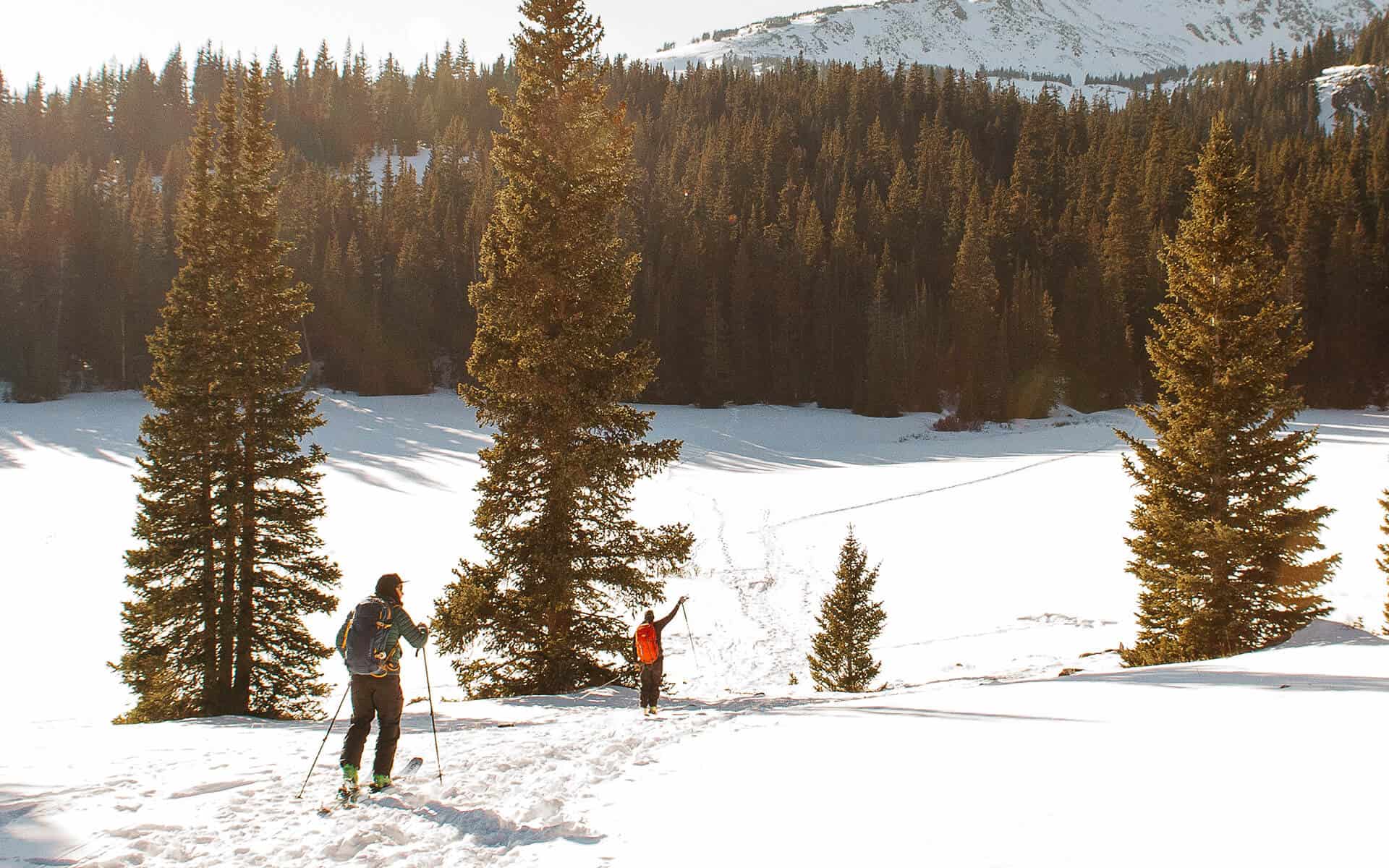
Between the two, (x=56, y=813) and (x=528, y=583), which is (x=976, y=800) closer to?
(x=56, y=813)

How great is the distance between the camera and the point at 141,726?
10.7 meters

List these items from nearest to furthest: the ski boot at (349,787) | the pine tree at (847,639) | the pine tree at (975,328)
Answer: the ski boot at (349,787) → the pine tree at (847,639) → the pine tree at (975,328)

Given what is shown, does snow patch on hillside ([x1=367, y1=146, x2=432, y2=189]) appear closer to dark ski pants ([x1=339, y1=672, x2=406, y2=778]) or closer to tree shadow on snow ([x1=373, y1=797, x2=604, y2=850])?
dark ski pants ([x1=339, y1=672, x2=406, y2=778])

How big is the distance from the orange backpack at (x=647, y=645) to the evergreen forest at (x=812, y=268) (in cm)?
4675

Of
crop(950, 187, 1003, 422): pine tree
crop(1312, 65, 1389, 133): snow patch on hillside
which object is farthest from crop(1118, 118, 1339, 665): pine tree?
crop(1312, 65, 1389, 133): snow patch on hillside

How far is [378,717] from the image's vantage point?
22.6ft

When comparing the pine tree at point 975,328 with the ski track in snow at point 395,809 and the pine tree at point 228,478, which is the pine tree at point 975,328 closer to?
the pine tree at point 228,478

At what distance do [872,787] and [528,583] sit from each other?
856cm

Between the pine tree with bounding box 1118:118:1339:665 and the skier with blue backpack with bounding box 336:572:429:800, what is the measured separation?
42.8ft

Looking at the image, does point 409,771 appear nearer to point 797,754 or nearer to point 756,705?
point 797,754

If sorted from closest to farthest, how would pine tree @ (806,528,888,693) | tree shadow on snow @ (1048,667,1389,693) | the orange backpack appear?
tree shadow on snow @ (1048,667,1389,693) < the orange backpack < pine tree @ (806,528,888,693)

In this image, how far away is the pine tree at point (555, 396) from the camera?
1345cm

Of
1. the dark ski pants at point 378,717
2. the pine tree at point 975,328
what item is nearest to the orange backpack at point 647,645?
the dark ski pants at point 378,717

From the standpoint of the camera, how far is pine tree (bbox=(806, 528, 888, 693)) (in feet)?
60.8
